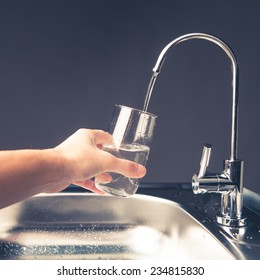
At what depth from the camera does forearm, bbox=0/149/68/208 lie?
701 mm

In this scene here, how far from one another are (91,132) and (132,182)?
12 cm

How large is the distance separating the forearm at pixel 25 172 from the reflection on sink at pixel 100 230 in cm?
31

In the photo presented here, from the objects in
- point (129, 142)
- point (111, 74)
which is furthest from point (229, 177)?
point (111, 74)

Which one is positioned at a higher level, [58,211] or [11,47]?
[11,47]

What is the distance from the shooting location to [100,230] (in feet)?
3.67

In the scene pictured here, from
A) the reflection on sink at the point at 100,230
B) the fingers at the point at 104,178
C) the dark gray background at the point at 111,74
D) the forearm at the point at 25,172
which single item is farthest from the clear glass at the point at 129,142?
the dark gray background at the point at 111,74

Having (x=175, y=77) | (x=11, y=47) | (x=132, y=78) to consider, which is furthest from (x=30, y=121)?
(x=175, y=77)

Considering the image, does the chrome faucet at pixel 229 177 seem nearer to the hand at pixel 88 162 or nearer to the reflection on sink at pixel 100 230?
the reflection on sink at pixel 100 230

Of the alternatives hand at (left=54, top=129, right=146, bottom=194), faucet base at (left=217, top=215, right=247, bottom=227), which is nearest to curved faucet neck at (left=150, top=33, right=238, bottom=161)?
faucet base at (left=217, top=215, right=247, bottom=227)

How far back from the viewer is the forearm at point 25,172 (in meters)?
0.70

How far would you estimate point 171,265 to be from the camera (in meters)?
0.82

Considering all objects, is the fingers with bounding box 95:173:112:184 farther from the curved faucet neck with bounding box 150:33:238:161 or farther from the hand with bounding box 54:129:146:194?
the curved faucet neck with bounding box 150:33:238:161

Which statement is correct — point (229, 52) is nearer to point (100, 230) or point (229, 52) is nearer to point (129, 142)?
point (129, 142)

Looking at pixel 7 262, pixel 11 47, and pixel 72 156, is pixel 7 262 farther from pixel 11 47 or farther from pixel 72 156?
pixel 11 47
